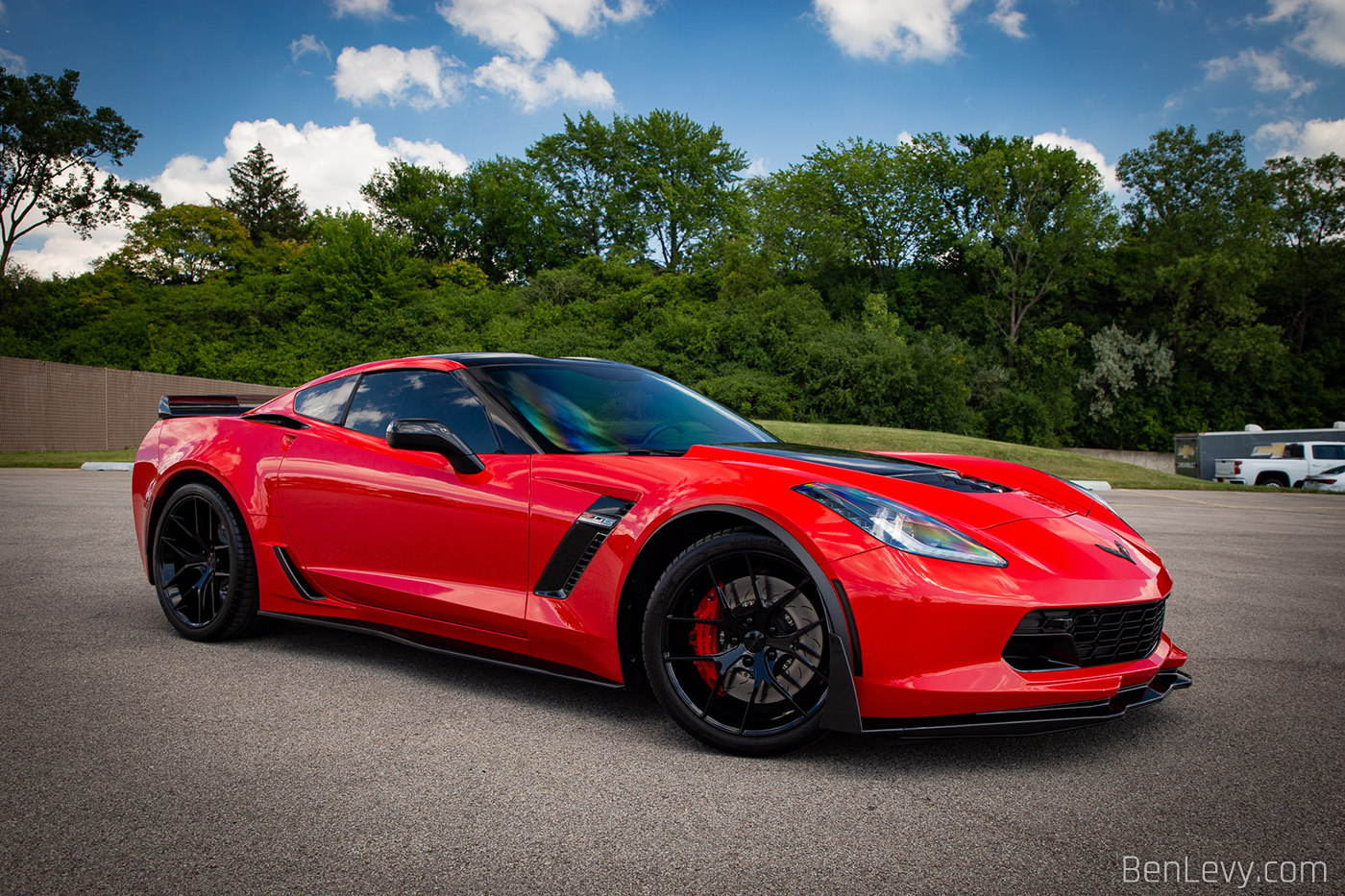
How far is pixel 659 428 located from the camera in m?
3.33

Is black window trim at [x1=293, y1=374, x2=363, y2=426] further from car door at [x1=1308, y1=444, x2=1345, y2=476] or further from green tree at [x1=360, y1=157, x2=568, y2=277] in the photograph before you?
green tree at [x1=360, y1=157, x2=568, y2=277]

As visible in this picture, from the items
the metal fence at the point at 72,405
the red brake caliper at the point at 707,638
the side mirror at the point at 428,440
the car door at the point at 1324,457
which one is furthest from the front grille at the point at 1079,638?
the car door at the point at 1324,457

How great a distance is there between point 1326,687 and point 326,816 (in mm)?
3705

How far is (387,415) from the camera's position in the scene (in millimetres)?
3490

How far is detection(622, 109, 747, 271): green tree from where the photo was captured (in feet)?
162

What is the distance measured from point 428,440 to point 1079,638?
2192mm

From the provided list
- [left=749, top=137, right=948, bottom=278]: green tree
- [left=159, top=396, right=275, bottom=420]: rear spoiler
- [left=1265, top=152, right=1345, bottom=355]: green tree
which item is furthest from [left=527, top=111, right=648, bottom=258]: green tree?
[left=159, top=396, right=275, bottom=420]: rear spoiler

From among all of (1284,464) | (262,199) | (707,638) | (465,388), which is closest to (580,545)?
(707,638)

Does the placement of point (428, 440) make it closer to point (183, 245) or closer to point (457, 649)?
point (457, 649)

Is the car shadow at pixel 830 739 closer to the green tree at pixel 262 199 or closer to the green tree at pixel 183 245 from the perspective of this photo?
the green tree at pixel 183 245

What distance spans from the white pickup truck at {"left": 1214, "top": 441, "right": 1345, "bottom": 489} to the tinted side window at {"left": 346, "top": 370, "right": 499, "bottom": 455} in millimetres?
27156

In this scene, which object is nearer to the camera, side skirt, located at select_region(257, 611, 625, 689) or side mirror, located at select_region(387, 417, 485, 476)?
side skirt, located at select_region(257, 611, 625, 689)

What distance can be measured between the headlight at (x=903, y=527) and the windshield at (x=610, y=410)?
0.79 metres

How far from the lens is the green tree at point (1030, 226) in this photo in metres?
44.0
